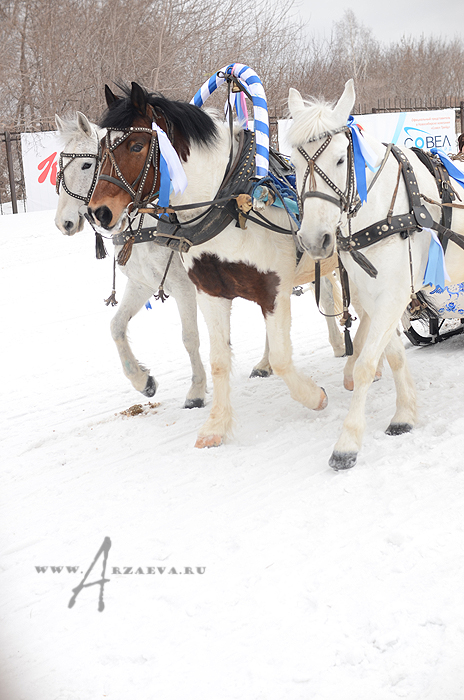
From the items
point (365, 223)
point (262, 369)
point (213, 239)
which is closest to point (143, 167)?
point (213, 239)

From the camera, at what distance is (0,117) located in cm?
1169

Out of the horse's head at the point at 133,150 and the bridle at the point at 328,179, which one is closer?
the bridle at the point at 328,179

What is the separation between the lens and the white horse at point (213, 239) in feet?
9.95

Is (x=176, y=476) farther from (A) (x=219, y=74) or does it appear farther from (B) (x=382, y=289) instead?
(A) (x=219, y=74)

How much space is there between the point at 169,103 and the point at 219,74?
1.67 ft

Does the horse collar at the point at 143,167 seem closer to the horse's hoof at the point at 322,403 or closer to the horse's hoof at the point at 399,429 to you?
the horse's hoof at the point at 322,403

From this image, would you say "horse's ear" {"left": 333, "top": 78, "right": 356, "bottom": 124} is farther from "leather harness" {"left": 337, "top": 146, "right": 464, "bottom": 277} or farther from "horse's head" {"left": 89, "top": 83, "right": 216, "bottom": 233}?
"horse's head" {"left": 89, "top": 83, "right": 216, "bottom": 233}

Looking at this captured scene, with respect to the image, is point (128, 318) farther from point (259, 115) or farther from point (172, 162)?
point (259, 115)

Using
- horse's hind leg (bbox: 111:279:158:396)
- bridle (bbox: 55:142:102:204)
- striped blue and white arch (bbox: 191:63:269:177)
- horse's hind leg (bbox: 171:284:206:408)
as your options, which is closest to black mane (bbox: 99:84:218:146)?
striped blue and white arch (bbox: 191:63:269:177)

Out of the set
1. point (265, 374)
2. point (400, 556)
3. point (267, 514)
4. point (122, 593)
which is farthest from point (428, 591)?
point (265, 374)

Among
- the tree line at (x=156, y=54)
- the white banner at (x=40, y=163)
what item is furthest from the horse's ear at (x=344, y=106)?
the white banner at (x=40, y=163)

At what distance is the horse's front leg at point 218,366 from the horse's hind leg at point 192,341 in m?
0.55

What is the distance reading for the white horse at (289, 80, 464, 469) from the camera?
8.96 feet

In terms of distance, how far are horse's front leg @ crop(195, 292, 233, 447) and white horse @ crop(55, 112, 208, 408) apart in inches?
21.7
